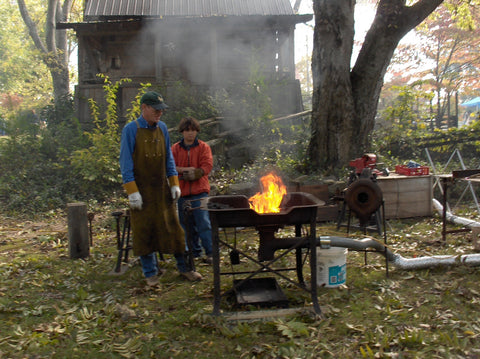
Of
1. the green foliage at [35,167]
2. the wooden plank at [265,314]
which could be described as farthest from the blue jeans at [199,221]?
the green foliage at [35,167]

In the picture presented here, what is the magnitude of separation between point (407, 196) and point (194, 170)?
15.1 feet

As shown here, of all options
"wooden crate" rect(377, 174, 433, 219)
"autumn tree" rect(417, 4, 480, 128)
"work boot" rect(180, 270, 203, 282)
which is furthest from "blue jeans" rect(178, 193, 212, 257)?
"autumn tree" rect(417, 4, 480, 128)

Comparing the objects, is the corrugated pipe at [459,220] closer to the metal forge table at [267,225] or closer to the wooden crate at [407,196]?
the wooden crate at [407,196]

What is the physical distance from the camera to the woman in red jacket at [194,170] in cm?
546

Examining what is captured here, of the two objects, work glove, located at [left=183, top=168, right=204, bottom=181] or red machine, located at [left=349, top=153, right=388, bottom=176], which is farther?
red machine, located at [left=349, top=153, right=388, bottom=176]

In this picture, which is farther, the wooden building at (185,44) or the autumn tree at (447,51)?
the autumn tree at (447,51)

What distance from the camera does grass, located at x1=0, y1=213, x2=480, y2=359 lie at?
3.32 metres

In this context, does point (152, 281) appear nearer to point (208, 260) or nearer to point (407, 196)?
point (208, 260)

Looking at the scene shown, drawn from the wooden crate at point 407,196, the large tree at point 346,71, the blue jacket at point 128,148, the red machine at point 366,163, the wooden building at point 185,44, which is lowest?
the wooden crate at point 407,196

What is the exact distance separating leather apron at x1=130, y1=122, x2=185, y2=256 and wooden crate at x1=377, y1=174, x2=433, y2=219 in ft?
15.1

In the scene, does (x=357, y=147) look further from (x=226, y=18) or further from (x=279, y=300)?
(x=226, y=18)

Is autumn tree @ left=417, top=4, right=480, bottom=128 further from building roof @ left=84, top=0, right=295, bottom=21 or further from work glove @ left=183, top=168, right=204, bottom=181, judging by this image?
work glove @ left=183, top=168, right=204, bottom=181

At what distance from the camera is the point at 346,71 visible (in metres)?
8.88

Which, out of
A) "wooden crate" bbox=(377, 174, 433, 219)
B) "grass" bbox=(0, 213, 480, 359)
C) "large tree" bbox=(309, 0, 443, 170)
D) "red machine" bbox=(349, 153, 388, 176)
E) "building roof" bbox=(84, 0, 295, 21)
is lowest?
"grass" bbox=(0, 213, 480, 359)
